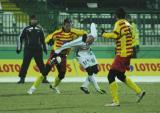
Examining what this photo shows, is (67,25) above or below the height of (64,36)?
above

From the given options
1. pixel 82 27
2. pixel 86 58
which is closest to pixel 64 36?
pixel 86 58

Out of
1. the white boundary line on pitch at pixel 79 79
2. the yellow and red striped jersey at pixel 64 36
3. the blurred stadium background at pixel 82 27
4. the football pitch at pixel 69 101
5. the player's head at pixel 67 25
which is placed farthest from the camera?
the white boundary line on pitch at pixel 79 79

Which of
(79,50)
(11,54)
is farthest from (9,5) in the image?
(79,50)

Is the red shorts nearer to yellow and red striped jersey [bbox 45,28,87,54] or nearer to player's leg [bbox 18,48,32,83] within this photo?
yellow and red striped jersey [bbox 45,28,87,54]

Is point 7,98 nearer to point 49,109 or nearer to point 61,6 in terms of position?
point 49,109

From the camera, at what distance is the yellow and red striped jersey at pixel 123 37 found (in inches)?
540

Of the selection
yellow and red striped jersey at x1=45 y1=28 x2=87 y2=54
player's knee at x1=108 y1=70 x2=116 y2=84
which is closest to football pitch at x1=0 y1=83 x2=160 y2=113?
player's knee at x1=108 y1=70 x2=116 y2=84

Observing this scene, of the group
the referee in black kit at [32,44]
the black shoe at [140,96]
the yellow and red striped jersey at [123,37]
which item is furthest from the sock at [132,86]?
the referee in black kit at [32,44]

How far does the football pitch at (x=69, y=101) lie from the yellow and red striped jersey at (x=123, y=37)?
3.88 ft

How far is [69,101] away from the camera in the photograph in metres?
14.7

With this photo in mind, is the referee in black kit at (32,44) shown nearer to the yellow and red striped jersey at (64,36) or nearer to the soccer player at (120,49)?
the yellow and red striped jersey at (64,36)

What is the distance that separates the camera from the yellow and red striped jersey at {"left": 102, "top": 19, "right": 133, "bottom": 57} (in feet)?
45.0

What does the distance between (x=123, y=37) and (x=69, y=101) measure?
2.08 metres

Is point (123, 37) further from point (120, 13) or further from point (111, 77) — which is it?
point (111, 77)
